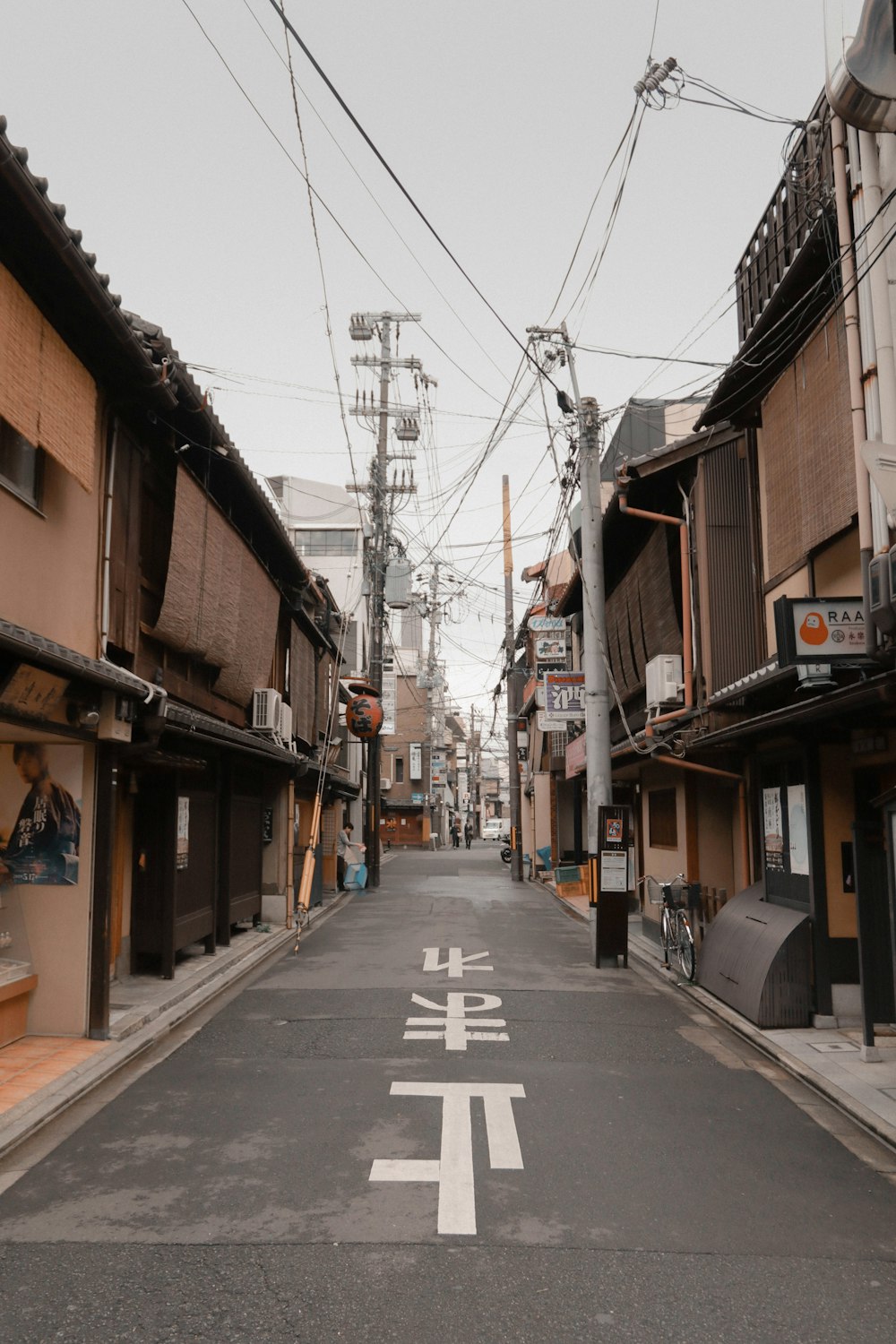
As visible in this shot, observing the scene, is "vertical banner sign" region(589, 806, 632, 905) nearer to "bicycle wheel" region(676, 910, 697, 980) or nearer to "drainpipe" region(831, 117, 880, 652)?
"bicycle wheel" region(676, 910, 697, 980)

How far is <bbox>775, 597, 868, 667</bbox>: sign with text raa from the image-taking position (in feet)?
28.7

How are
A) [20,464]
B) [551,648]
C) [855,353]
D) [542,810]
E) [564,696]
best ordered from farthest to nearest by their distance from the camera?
1. [542,810]
2. [551,648]
3. [564,696]
4. [20,464]
5. [855,353]

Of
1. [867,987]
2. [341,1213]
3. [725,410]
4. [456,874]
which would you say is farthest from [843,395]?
[456,874]

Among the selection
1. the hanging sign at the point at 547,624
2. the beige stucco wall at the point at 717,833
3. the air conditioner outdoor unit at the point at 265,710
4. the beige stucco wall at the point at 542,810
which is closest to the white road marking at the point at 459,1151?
the beige stucco wall at the point at 717,833

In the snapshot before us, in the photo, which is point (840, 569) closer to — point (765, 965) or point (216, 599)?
point (765, 965)

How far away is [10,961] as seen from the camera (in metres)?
9.72

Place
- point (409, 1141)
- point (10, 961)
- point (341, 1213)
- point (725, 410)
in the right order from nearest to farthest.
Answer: point (341, 1213), point (409, 1141), point (10, 961), point (725, 410)

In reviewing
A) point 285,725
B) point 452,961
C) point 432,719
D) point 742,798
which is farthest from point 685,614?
point 432,719

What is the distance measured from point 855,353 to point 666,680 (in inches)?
285

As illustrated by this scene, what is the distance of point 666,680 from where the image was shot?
15.2 meters

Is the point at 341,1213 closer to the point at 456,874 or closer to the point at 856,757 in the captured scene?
the point at 856,757

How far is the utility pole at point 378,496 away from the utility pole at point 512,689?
14.5 feet

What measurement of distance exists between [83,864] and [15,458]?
163 inches

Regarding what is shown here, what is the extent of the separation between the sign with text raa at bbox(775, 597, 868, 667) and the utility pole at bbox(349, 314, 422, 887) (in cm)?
2259
